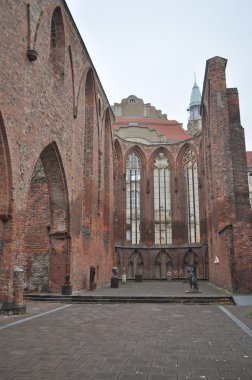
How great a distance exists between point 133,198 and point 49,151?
23.2m

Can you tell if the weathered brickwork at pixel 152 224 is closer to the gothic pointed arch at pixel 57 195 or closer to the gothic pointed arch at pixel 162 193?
the gothic pointed arch at pixel 162 193

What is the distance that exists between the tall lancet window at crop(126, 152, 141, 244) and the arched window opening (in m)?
22.7

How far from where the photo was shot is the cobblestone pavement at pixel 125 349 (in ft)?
15.2

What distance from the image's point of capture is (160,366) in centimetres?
492

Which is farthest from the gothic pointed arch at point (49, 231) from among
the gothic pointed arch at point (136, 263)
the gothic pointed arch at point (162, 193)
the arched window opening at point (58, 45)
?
the gothic pointed arch at point (162, 193)

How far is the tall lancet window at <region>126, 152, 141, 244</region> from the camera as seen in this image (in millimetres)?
36594

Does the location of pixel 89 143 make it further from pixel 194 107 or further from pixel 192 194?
pixel 194 107

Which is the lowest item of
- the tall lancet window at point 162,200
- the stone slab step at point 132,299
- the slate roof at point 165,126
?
the stone slab step at point 132,299

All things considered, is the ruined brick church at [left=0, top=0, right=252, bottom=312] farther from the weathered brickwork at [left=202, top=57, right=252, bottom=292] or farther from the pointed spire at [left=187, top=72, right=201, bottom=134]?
the pointed spire at [left=187, top=72, right=201, bottom=134]

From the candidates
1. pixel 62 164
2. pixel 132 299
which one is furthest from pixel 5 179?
pixel 132 299

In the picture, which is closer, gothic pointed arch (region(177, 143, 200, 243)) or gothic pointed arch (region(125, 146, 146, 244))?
gothic pointed arch (region(177, 143, 200, 243))

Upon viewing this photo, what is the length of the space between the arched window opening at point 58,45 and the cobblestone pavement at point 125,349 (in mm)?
9872

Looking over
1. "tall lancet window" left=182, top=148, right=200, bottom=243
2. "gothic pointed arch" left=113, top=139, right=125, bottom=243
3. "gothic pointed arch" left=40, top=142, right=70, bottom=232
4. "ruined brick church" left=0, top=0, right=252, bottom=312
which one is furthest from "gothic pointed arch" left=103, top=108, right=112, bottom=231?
"tall lancet window" left=182, top=148, right=200, bottom=243

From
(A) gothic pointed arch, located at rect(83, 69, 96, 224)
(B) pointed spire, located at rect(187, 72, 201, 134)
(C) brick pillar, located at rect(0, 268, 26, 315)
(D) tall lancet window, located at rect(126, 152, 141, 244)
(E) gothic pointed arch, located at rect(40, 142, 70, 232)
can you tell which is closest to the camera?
(C) brick pillar, located at rect(0, 268, 26, 315)
